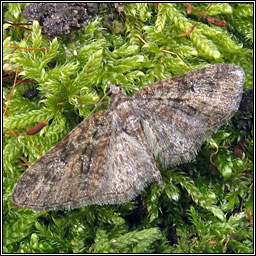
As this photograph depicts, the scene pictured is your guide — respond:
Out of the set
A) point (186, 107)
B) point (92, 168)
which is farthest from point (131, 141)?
point (186, 107)

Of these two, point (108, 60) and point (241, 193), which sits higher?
point (108, 60)

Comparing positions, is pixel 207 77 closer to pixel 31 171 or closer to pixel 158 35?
pixel 158 35

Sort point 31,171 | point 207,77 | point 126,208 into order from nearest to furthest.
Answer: point 31,171 → point 207,77 → point 126,208

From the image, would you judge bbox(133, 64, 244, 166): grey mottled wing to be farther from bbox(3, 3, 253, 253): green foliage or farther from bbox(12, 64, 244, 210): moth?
bbox(3, 3, 253, 253): green foliage

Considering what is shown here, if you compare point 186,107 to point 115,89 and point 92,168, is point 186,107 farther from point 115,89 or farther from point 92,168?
point 92,168

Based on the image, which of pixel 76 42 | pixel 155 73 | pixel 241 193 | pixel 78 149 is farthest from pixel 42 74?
pixel 241 193

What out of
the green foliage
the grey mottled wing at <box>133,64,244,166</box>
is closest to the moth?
the grey mottled wing at <box>133,64,244,166</box>
